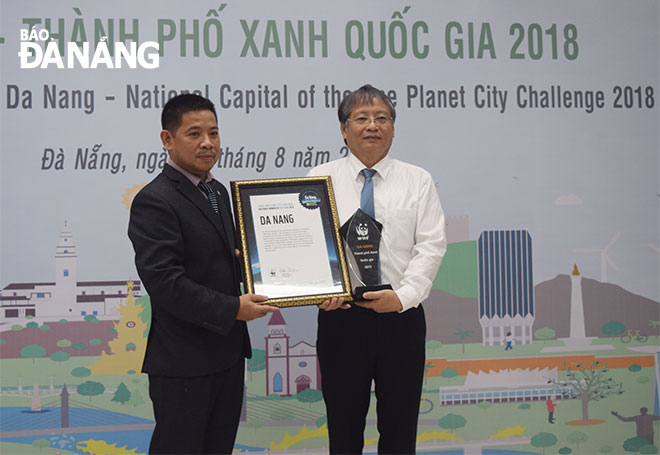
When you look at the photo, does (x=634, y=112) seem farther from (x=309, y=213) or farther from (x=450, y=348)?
(x=309, y=213)

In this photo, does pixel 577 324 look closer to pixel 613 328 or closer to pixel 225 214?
pixel 613 328

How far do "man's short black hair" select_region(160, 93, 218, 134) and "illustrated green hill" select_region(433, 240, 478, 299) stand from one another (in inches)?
65.0

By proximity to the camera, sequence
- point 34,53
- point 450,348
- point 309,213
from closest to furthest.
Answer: point 309,213 → point 34,53 → point 450,348

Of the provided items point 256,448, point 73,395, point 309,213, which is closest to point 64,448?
point 73,395

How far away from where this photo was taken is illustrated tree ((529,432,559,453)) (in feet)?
9.83

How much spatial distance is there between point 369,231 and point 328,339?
48 cm

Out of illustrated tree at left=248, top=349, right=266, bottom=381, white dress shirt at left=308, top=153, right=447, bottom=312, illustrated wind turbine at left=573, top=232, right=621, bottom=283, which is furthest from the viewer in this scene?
illustrated wind turbine at left=573, top=232, right=621, bottom=283

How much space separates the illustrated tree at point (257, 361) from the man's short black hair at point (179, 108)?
1425mm

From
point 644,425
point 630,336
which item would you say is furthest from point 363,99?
point 644,425

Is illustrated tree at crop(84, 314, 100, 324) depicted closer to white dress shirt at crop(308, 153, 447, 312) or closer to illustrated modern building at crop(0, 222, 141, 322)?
illustrated modern building at crop(0, 222, 141, 322)

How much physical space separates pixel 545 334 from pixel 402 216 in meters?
1.46

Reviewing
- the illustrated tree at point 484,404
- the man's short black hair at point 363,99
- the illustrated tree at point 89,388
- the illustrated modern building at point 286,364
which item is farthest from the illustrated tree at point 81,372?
the illustrated tree at point 484,404

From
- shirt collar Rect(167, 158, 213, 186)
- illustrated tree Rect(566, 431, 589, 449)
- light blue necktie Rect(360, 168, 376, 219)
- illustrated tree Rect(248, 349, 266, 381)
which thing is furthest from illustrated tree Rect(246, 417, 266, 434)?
illustrated tree Rect(566, 431, 589, 449)

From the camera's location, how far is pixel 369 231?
6.72 ft
